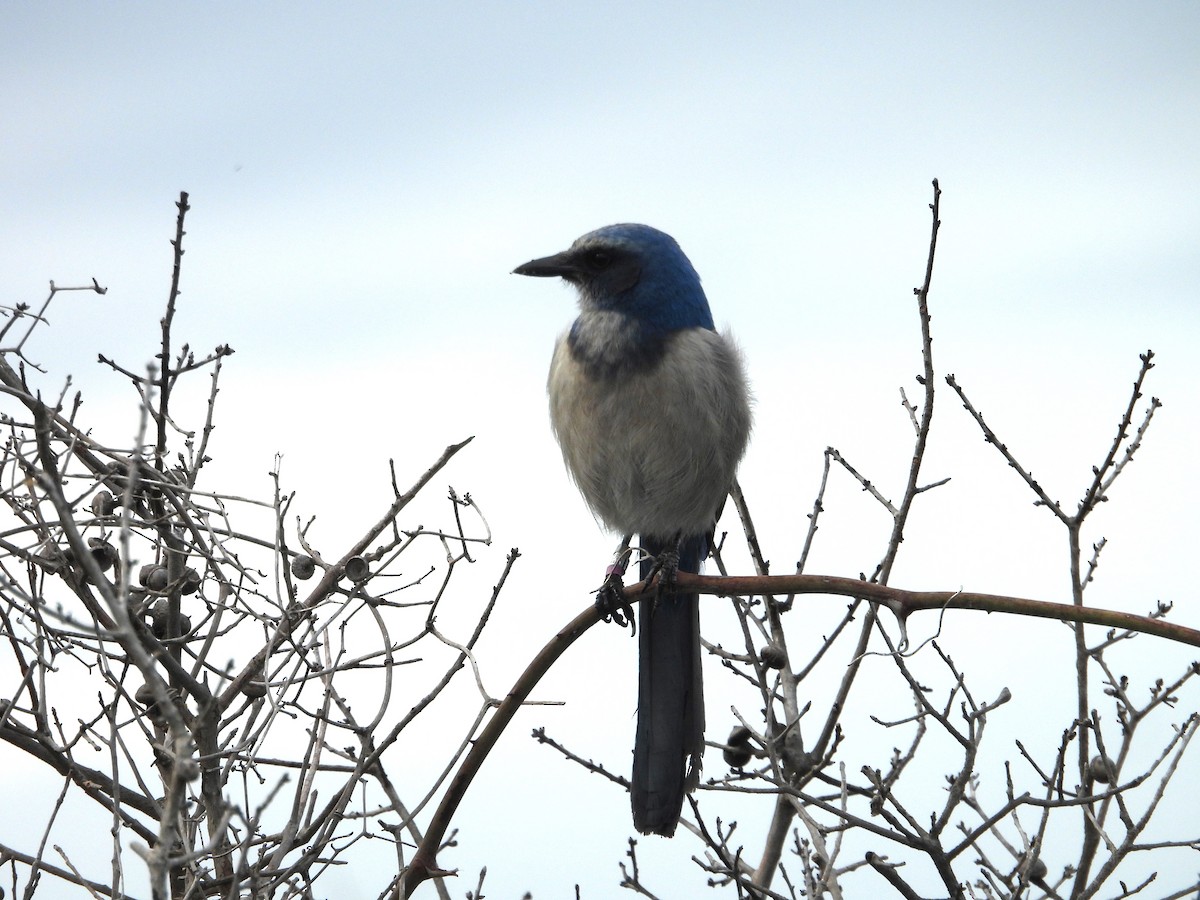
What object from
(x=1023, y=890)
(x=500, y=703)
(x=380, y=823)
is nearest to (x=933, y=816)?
(x=1023, y=890)

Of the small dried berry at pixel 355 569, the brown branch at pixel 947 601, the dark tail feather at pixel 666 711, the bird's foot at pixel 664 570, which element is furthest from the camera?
the dark tail feather at pixel 666 711

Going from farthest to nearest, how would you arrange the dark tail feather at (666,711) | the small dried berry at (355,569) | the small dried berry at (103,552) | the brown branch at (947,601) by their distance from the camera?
the dark tail feather at (666,711)
the small dried berry at (103,552)
the small dried berry at (355,569)
the brown branch at (947,601)

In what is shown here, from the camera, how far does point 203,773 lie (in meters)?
3.29

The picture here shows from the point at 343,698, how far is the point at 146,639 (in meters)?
0.95

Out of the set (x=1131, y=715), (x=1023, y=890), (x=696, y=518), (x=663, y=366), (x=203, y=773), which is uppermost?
(x=663, y=366)

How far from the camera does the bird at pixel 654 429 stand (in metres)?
4.52

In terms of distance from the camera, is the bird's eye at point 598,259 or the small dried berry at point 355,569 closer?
the small dried berry at point 355,569

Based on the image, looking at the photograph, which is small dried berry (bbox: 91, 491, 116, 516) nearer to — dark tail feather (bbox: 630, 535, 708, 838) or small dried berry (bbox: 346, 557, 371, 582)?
small dried berry (bbox: 346, 557, 371, 582)

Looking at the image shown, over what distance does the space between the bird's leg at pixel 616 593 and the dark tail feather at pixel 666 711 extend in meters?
0.10

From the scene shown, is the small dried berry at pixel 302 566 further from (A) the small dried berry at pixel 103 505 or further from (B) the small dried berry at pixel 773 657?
(B) the small dried berry at pixel 773 657

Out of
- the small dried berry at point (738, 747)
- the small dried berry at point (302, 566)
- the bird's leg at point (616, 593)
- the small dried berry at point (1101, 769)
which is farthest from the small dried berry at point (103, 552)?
the small dried berry at point (1101, 769)

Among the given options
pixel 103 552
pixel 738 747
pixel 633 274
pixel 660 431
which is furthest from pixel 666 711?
pixel 103 552

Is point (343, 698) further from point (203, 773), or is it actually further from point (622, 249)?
point (622, 249)

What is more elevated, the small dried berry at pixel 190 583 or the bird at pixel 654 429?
the bird at pixel 654 429
